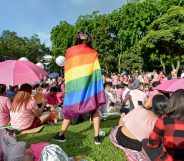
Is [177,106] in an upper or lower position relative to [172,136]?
upper

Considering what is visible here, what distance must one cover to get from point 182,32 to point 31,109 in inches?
1183

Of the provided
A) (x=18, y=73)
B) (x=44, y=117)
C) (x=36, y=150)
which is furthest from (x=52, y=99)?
(x=36, y=150)

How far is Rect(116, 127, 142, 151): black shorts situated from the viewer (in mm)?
5273

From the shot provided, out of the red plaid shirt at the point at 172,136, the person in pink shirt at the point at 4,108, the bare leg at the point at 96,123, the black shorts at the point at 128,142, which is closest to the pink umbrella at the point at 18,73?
the person in pink shirt at the point at 4,108

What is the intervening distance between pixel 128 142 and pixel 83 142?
3.47 ft

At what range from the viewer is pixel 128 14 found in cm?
4634

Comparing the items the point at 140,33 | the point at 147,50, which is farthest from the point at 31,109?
the point at 140,33

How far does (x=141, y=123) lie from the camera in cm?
514

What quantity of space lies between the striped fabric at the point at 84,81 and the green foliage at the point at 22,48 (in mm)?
46056

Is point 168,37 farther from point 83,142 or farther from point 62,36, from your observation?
point 83,142

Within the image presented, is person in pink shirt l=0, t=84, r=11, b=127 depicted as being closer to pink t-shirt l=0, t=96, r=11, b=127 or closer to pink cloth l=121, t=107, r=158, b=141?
pink t-shirt l=0, t=96, r=11, b=127

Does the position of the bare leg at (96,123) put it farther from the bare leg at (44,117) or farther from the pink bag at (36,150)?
the bare leg at (44,117)

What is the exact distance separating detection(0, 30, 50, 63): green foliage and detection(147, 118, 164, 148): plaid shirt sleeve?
48.2 metres

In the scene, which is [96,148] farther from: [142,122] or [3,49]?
[3,49]
